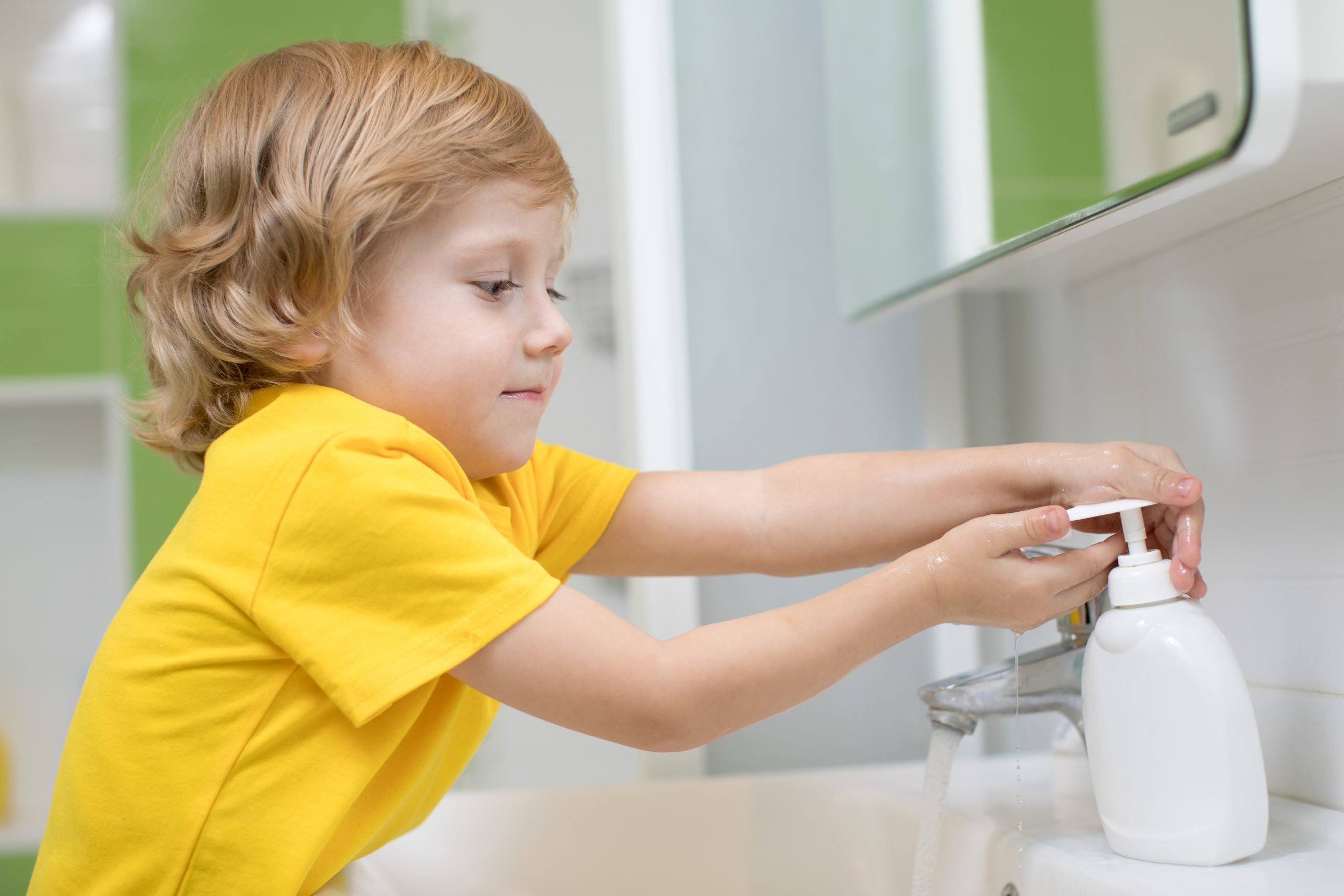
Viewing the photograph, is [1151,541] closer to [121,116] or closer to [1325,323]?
[1325,323]

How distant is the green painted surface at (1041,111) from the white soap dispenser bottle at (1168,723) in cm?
19

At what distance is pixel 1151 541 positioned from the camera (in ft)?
1.86

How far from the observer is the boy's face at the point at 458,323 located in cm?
58

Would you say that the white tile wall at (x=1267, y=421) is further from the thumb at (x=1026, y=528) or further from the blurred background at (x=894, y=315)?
the thumb at (x=1026, y=528)

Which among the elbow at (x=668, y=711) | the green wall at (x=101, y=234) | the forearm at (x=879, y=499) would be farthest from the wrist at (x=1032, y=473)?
the green wall at (x=101, y=234)

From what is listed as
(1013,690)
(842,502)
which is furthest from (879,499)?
(1013,690)

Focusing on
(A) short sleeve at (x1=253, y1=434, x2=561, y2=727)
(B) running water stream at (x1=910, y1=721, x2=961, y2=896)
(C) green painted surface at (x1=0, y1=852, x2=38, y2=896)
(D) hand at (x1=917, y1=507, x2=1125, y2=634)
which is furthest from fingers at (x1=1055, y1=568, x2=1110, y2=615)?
(C) green painted surface at (x1=0, y1=852, x2=38, y2=896)

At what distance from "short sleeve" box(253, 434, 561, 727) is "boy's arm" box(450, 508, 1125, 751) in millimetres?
21

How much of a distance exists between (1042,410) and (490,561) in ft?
1.87

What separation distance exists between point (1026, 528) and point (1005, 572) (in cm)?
2

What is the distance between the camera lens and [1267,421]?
65cm

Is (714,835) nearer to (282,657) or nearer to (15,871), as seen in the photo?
(282,657)

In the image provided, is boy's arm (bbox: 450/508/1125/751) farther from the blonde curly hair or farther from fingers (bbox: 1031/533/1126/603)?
the blonde curly hair

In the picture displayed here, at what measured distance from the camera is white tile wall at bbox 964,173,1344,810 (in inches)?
23.5
